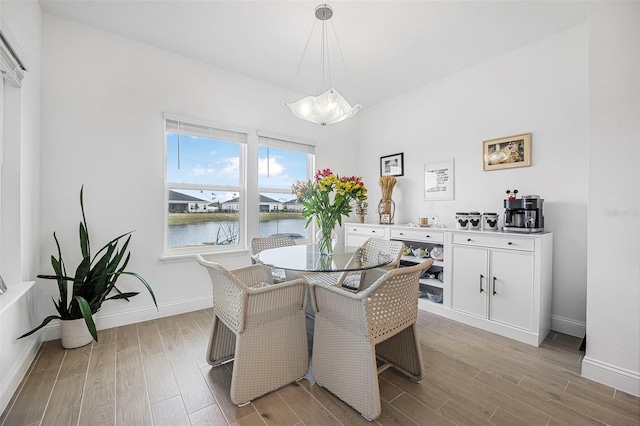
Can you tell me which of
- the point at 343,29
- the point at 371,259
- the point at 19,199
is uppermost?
the point at 343,29

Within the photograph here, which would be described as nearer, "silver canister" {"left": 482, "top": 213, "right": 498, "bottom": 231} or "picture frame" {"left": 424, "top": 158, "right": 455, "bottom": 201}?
"silver canister" {"left": 482, "top": 213, "right": 498, "bottom": 231}

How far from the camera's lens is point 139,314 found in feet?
8.95

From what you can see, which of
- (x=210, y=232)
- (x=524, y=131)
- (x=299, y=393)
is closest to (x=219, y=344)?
(x=299, y=393)

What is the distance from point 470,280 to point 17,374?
3.59m

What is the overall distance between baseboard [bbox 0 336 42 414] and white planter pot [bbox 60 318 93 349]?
0.55ft

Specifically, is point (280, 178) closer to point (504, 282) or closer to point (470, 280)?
point (470, 280)

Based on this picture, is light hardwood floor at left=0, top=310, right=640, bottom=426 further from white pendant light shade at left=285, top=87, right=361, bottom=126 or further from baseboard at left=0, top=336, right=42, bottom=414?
white pendant light shade at left=285, top=87, right=361, bottom=126

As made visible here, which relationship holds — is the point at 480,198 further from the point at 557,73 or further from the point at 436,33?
the point at 436,33

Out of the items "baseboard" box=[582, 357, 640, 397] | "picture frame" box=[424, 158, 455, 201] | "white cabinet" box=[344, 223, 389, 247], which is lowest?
"baseboard" box=[582, 357, 640, 397]

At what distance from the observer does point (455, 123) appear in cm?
330

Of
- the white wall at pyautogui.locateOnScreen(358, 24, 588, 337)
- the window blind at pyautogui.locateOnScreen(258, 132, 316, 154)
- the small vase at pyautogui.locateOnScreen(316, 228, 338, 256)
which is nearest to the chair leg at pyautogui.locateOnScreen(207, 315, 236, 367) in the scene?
Answer: the small vase at pyautogui.locateOnScreen(316, 228, 338, 256)

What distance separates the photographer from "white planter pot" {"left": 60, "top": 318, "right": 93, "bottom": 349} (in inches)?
86.1

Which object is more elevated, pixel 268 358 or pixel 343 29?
pixel 343 29

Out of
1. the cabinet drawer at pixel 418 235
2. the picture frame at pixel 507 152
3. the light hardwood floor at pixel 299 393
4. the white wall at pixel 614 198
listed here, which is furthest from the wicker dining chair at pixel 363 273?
the picture frame at pixel 507 152
